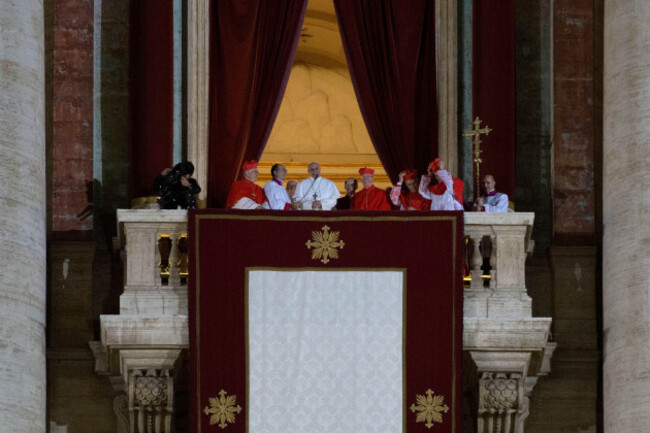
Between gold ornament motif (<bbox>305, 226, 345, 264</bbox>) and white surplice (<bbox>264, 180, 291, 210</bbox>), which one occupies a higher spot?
white surplice (<bbox>264, 180, 291, 210</bbox>)

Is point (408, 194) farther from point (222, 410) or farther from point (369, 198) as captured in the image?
point (222, 410)

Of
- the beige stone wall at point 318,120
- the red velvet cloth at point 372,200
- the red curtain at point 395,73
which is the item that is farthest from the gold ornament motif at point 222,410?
the beige stone wall at point 318,120

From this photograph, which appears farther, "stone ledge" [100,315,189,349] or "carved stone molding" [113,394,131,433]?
"carved stone molding" [113,394,131,433]

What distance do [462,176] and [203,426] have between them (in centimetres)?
407

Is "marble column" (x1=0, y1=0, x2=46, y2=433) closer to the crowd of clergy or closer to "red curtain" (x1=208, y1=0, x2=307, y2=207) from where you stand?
the crowd of clergy

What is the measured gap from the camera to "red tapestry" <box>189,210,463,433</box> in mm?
18844

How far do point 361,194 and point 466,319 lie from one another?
6.44 ft

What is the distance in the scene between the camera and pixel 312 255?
19.1 metres

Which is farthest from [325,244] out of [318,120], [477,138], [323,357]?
[318,120]

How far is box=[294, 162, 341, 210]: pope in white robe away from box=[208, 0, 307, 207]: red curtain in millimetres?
786

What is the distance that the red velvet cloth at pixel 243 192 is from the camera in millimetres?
19938

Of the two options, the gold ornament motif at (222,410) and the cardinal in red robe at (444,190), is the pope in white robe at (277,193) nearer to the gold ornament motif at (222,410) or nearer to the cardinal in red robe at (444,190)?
the cardinal in red robe at (444,190)

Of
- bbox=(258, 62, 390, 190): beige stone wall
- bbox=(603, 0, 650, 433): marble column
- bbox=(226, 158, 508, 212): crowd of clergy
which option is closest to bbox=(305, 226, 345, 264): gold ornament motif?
bbox=(226, 158, 508, 212): crowd of clergy

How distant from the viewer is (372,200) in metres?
20.2
